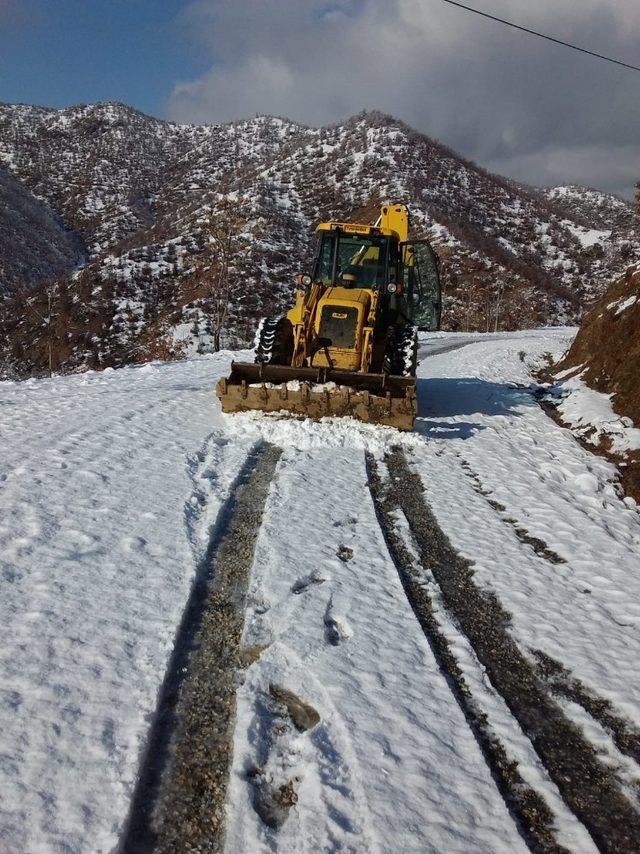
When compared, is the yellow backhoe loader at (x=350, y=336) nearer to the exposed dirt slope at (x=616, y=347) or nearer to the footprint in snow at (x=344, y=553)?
the footprint in snow at (x=344, y=553)

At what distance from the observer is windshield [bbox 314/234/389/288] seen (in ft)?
32.8

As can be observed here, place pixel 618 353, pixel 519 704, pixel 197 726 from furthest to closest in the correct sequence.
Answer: pixel 618 353, pixel 519 704, pixel 197 726

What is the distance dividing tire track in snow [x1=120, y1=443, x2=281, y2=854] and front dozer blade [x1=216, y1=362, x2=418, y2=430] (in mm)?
4127

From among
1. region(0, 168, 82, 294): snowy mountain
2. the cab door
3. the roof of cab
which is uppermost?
region(0, 168, 82, 294): snowy mountain

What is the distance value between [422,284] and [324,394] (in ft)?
10.9

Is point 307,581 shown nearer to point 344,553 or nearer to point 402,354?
point 344,553

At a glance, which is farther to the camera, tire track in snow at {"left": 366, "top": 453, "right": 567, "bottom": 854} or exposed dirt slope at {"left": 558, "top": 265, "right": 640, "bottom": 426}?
exposed dirt slope at {"left": 558, "top": 265, "right": 640, "bottom": 426}

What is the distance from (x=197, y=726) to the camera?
2.84 metres

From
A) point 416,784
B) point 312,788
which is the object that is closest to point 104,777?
point 312,788

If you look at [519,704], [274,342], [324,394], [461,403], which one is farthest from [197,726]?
[461,403]

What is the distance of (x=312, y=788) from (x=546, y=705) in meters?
1.56

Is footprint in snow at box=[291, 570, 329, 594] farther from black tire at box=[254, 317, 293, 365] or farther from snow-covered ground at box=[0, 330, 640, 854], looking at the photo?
black tire at box=[254, 317, 293, 365]

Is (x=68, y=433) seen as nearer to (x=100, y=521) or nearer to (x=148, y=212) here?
(x=100, y=521)

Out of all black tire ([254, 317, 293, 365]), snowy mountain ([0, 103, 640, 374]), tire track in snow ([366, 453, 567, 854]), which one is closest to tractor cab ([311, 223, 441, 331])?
black tire ([254, 317, 293, 365])
